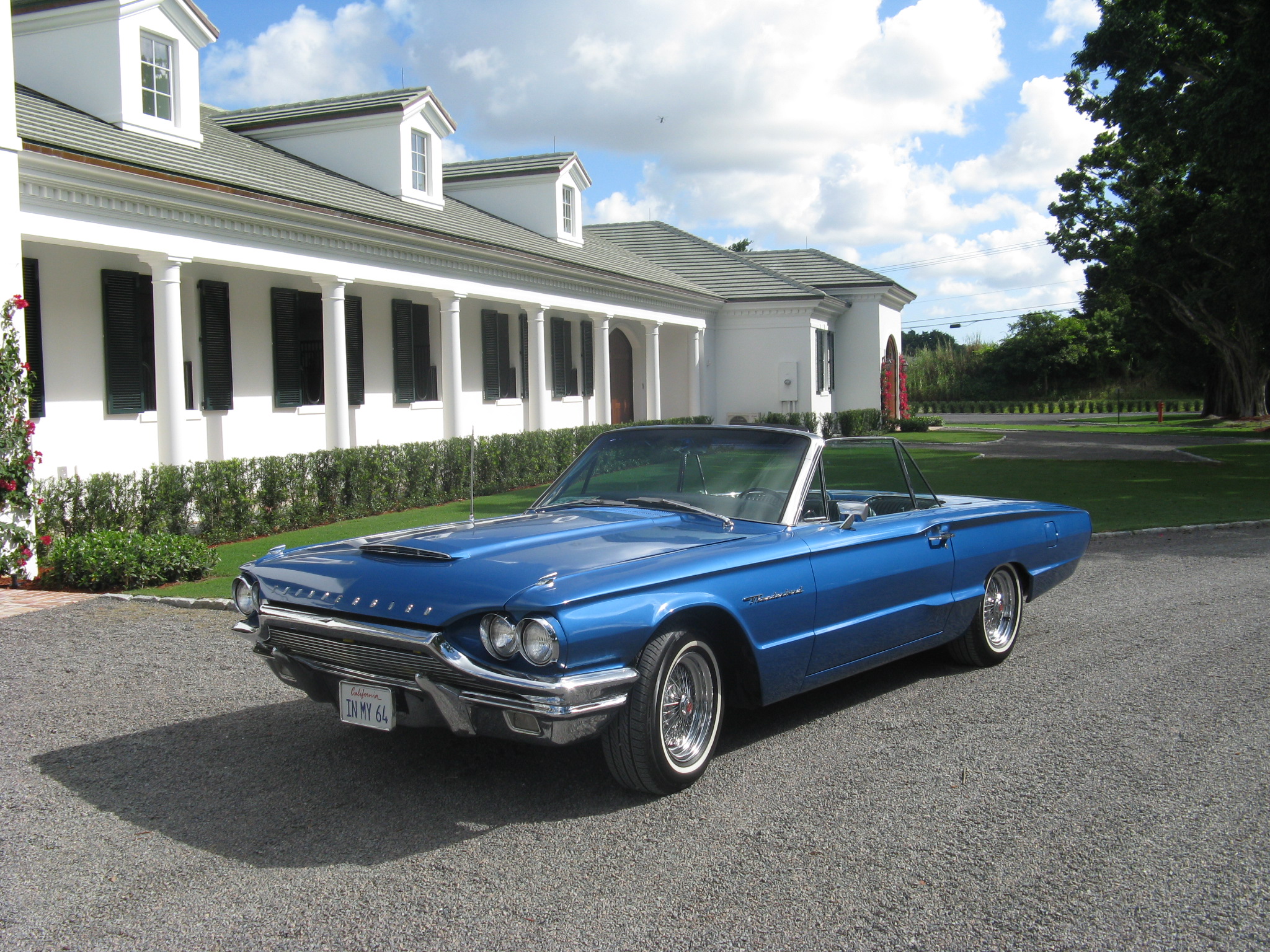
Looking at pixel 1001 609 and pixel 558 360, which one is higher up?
pixel 558 360

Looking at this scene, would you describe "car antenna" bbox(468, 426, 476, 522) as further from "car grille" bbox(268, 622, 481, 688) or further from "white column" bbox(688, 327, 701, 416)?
"white column" bbox(688, 327, 701, 416)

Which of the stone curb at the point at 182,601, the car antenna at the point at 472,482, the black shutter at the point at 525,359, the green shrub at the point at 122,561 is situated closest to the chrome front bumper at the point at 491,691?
the car antenna at the point at 472,482

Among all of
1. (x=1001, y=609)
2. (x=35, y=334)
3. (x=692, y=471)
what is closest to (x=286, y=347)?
(x=35, y=334)

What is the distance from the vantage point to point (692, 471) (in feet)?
18.5

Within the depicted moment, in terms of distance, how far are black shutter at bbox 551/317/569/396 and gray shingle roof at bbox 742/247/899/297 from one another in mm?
11426

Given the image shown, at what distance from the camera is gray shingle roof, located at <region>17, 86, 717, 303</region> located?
40.1 ft

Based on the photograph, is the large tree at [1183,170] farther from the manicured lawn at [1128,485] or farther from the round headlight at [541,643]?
the round headlight at [541,643]

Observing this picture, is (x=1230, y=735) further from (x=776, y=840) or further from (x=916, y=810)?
(x=776, y=840)

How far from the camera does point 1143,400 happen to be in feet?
224

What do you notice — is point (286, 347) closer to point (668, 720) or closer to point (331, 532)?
point (331, 532)

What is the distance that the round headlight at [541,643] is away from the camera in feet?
12.6

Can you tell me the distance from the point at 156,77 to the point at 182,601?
8.94 m

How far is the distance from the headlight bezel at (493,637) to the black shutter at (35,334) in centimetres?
1031

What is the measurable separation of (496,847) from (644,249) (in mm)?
32359
